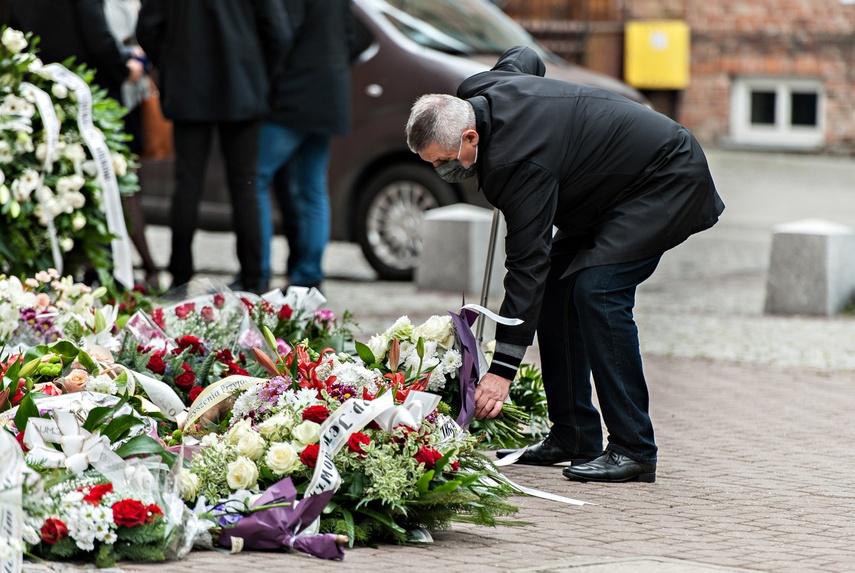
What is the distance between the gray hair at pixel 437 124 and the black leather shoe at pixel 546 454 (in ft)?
4.15

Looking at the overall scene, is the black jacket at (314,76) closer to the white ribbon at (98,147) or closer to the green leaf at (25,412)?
the white ribbon at (98,147)

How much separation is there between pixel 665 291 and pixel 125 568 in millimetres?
7339

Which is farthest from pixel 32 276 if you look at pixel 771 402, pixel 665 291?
pixel 665 291

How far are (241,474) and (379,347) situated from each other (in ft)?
2.97

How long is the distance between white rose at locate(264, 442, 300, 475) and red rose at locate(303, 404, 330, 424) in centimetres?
14

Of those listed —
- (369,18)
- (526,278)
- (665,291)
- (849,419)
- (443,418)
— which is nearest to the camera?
(443,418)

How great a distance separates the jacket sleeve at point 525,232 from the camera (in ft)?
15.3

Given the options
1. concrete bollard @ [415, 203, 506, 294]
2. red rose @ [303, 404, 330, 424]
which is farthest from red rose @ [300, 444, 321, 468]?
concrete bollard @ [415, 203, 506, 294]

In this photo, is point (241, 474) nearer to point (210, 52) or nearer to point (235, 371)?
point (235, 371)

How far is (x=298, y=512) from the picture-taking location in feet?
13.1

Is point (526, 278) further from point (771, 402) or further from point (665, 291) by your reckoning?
point (665, 291)

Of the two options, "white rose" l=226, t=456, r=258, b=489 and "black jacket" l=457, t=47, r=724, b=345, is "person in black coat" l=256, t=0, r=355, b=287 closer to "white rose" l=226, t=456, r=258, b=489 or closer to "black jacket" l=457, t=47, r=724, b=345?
"black jacket" l=457, t=47, r=724, b=345

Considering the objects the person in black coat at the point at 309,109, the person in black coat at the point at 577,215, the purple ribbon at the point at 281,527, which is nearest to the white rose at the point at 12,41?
the person in black coat at the point at 309,109

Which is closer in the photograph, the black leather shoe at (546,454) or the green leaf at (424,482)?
the green leaf at (424,482)
